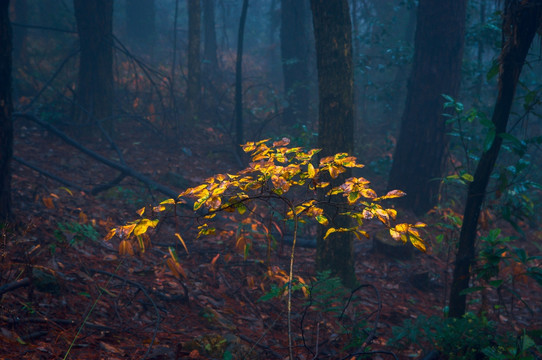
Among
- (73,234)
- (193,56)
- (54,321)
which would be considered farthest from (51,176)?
(193,56)

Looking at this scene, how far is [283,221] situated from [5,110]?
3461 mm

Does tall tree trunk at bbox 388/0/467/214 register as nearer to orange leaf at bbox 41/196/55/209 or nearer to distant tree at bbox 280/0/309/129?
distant tree at bbox 280/0/309/129

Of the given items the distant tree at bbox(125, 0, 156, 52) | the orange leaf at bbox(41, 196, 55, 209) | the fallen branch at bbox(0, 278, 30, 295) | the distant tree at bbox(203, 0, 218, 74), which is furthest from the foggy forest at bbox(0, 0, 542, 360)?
the distant tree at bbox(125, 0, 156, 52)

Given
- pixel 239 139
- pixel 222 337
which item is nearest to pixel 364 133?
pixel 239 139

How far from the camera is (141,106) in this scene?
11906 mm

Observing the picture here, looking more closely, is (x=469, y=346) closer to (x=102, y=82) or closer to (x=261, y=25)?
(x=102, y=82)

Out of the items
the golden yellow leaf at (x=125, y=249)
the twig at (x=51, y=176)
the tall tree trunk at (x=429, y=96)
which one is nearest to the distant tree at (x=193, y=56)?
the twig at (x=51, y=176)

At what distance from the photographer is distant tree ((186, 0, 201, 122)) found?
11688mm

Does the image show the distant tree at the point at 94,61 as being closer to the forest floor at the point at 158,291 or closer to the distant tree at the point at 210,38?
the forest floor at the point at 158,291

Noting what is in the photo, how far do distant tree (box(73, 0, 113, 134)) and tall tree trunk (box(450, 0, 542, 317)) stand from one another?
810 centimetres

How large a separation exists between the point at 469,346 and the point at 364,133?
11.0m

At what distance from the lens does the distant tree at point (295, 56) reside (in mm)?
12312

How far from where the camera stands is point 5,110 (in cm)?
420

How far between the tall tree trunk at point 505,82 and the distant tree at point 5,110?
468 cm
